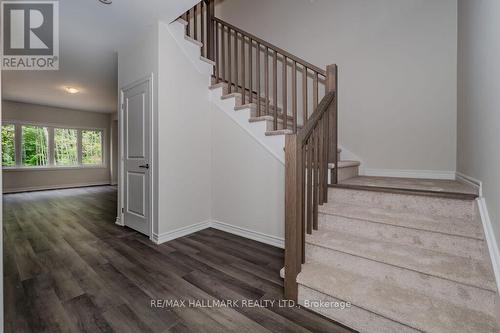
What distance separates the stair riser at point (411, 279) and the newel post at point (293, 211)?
25 centimetres

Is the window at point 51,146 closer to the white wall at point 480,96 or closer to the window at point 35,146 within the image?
the window at point 35,146

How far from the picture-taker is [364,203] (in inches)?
80.5

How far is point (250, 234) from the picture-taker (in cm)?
279

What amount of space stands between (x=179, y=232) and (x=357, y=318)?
2121 millimetres

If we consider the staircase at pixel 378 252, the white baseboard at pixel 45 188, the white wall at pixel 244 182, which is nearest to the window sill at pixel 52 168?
the white baseboard at pixel 45 188

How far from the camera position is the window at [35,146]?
6453 millimetres

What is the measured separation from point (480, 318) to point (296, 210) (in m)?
1.06

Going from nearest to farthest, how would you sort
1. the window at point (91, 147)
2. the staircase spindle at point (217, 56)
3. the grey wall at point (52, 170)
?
the staircase spindle at point (217, 56) → the grey wall at point (52, 170) → the window at point (91, 147)

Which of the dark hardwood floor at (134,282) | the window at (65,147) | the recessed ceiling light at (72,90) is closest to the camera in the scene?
the dark hardwood floor at (134,282)

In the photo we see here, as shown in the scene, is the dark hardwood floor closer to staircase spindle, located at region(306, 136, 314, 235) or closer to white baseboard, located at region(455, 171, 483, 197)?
staircase spindle, located at region(306, 136, 314, 235)

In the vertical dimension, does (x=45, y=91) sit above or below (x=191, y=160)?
above

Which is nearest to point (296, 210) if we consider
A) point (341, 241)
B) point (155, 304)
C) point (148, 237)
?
point (341, 241)

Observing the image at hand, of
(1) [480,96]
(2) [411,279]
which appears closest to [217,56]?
(1) [480,96]

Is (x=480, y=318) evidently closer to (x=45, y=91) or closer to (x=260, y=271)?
(x=260, y=271)
